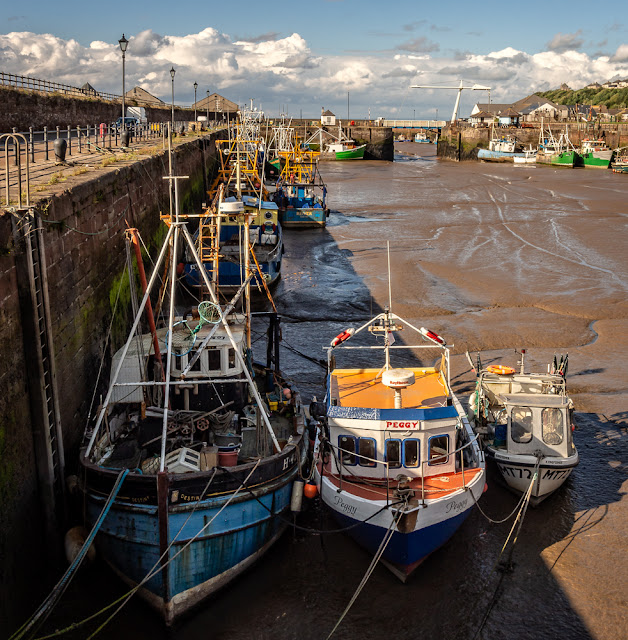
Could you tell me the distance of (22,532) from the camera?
389 inches

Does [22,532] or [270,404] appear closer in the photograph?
[22,532]

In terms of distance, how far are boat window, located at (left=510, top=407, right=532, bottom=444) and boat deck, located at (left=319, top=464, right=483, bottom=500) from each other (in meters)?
1.74

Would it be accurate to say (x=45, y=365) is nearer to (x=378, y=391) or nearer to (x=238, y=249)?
(x=378, y=391)

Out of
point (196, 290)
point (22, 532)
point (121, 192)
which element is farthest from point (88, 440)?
point (196, 290)

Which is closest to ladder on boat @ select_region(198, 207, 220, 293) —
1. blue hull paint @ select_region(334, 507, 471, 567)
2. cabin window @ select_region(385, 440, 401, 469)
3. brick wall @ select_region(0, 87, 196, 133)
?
cabin window @ select_region(385, 440, 401, 469)

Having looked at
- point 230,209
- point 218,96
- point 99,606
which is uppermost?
point 218,96

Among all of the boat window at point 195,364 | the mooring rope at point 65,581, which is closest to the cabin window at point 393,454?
the boat window at point 195,364

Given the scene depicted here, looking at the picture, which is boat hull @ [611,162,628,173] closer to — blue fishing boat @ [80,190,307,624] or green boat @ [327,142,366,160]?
green boat @ [327,142,366,160]

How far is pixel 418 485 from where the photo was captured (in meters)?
11.5

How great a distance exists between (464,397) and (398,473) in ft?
21.0

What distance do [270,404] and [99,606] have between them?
4.91 m

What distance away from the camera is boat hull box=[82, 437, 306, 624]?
10133 mm

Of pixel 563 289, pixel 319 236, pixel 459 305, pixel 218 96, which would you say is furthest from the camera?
pixel 218 96

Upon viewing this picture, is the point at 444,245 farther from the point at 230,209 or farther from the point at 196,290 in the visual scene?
the point at 230,209
